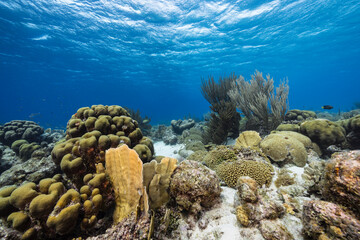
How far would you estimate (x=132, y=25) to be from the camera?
1555 cm

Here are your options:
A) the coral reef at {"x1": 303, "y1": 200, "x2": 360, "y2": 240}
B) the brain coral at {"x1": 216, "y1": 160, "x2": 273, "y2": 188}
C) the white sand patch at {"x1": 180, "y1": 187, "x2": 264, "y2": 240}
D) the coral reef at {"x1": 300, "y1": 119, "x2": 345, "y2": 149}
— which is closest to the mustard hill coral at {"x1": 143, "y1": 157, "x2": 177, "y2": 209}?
→ the white sand patch at {"x1": 180, "y1": 187, "x2": 264, "y2": 240}

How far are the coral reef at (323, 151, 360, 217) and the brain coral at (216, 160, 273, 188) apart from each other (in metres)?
1.26

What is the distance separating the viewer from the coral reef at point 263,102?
6.70m

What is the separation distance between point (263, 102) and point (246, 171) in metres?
4.54

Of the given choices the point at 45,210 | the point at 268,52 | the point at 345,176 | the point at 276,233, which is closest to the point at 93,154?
the point at 45,210

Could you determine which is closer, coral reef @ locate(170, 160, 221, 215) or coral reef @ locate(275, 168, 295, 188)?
coral reef @ locate(170, 160, 221, 215)

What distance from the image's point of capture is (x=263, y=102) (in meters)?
6.59

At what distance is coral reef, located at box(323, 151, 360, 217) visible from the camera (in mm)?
1646

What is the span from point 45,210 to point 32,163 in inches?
106

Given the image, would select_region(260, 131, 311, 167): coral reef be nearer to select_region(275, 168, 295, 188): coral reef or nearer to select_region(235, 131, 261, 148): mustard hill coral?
select_region(235, 131, 261, 148): mustard hill coral

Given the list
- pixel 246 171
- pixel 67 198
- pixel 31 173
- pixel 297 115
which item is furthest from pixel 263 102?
pixel 31 173

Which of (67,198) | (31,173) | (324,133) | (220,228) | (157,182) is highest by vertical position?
(31,173)

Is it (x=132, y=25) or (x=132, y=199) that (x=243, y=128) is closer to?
(x=132, y=199)

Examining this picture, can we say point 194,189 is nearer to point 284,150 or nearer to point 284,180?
point 284,180
